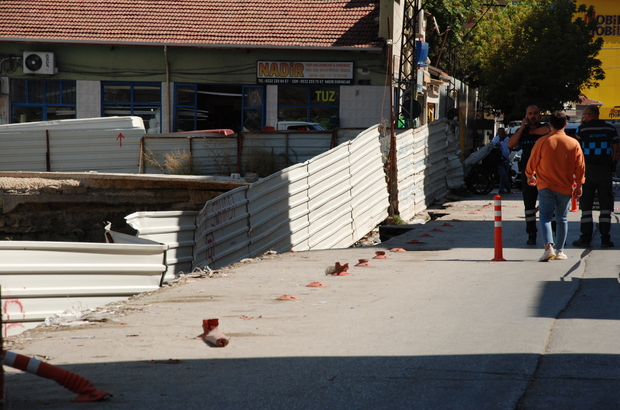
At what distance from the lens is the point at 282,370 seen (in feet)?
16.1

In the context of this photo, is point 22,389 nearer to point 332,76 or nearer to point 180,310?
point 180,310

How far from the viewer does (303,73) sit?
27250 millimetres

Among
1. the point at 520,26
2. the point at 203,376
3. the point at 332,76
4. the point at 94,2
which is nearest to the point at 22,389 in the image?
the point at 203,376

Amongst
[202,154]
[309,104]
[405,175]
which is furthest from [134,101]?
[405,175]

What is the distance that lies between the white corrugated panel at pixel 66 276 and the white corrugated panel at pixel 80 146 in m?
13.1

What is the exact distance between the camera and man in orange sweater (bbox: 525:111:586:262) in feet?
30.5

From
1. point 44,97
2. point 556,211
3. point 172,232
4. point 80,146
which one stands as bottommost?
point 172,232

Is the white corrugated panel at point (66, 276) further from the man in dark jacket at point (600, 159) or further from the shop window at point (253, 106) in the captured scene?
the shop window at point (253, 106)

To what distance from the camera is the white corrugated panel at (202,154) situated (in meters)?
20.7

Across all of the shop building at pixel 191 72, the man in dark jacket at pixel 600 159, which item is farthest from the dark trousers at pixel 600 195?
the shop building at pixel 191 72

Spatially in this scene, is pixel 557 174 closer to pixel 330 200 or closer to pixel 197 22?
pixel 330 200

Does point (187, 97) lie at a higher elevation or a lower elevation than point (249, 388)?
higher

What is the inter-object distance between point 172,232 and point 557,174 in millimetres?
6547

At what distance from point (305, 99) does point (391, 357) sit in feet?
74.9
